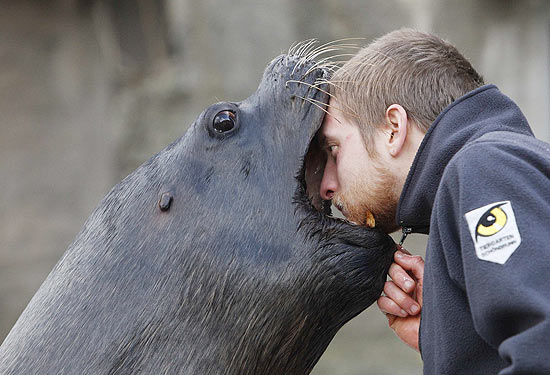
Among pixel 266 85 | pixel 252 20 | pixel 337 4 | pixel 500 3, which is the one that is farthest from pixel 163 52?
pixel 266 85

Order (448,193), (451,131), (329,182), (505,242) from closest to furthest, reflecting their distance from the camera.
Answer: (505,242), (448,193), (451,131), (329,182)

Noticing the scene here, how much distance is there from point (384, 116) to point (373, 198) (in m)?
0.21

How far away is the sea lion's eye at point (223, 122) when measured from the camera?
6.71 ft

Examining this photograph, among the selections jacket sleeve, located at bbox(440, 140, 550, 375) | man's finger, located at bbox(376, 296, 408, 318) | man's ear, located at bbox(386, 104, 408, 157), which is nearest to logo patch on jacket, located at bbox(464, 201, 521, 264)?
jacket sleeve, located at bbox(440, 140, 550, 375)

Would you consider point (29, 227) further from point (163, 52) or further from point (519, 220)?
point (519, 220)

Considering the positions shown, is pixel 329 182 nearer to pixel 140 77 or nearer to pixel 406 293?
pixel 406 293

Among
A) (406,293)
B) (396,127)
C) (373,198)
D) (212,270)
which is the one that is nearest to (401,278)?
(406,293)

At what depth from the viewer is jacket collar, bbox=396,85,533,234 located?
5.91 ft

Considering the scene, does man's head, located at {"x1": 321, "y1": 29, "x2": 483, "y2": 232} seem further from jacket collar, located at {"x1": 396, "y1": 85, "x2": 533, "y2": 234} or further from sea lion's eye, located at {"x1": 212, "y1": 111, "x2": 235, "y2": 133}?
sea lion's eye, located at {"x1": 212, "y1": 111, "x2": 235, "y2": 133}

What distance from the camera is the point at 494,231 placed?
1.50m

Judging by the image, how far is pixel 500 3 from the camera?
499cm

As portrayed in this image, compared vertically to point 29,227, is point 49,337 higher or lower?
higher

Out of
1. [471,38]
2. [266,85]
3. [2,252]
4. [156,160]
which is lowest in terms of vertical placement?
[2,252]

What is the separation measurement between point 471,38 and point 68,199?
2752 millimetres
